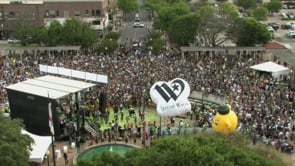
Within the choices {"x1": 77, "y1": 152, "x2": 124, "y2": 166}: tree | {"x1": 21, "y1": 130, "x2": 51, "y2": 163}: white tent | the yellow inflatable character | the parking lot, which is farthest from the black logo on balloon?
the parking lot

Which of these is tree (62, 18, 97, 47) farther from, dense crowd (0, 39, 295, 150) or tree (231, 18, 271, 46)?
tree (231, 18, 271, 46)

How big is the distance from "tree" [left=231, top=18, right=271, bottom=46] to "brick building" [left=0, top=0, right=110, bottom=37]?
2542 cm

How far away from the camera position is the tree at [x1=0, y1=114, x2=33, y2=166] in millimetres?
19289

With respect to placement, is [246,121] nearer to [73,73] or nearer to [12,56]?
[73,73]

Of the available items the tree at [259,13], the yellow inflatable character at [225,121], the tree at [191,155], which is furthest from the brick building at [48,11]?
the tree at [191,155]

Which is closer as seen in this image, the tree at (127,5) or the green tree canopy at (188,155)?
the green tree canopy at (188,155)

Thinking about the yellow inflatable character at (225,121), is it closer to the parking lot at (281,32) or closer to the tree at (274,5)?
the parking lot at (281,32)

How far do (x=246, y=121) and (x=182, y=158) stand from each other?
45.8ft

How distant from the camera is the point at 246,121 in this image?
2956 centimetres

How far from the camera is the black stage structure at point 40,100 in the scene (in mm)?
27328

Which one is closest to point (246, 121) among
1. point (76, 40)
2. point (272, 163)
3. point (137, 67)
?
point (272, 163)

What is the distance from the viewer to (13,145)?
2005 centimetres

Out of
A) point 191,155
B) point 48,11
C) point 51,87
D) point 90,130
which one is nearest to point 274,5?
point 48,11

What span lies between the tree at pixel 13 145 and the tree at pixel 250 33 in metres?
34.1
